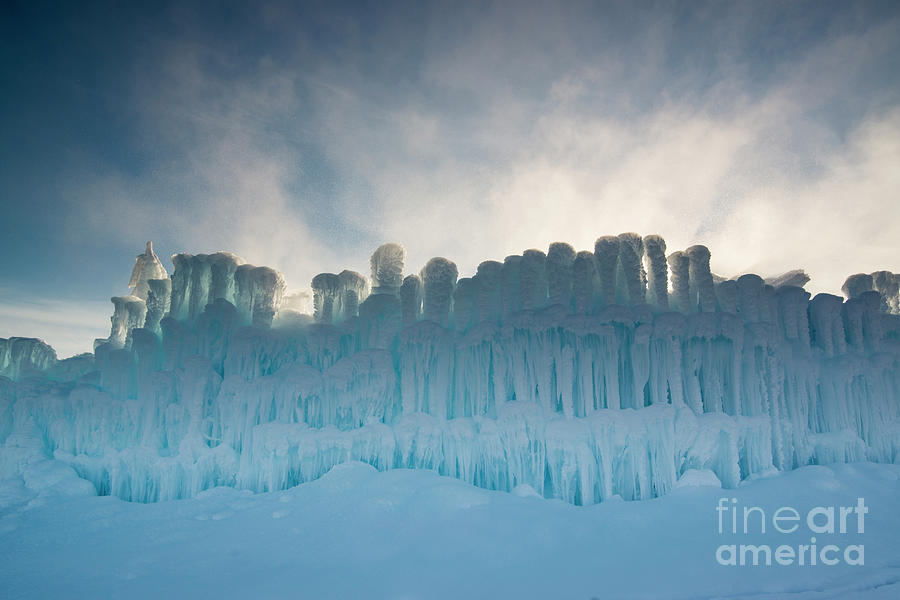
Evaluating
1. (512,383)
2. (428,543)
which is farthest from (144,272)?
(428,543)

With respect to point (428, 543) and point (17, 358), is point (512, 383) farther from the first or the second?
point (17, 358)

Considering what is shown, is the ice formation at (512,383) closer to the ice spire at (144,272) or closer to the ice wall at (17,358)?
the ice spire at (144,272)

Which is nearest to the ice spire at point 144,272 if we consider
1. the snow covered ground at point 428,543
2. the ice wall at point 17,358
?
the ice wall at point 17,358

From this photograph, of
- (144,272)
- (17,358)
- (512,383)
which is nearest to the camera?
(512,383)

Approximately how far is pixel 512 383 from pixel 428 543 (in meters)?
4.54

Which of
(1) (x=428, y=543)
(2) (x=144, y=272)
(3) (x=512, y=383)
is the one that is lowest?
(1) (x=428, y=543)

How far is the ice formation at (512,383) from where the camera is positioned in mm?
10438

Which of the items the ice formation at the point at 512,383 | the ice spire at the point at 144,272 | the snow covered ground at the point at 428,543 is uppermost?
the ice spire at the point at 144,272

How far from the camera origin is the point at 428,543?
765 centimetres

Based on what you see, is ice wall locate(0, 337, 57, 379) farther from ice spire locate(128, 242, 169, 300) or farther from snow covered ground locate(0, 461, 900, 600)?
snow covered ground locate(0, 461, 900, 600)

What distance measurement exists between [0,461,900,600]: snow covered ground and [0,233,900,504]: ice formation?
110 cm

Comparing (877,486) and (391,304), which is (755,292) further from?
(391,304)

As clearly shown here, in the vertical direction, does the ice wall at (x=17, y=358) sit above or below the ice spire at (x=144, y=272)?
below

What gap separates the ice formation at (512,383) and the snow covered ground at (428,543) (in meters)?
1.10
